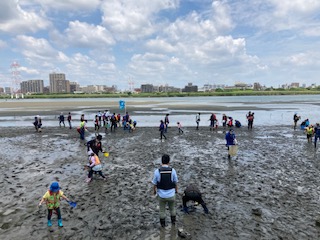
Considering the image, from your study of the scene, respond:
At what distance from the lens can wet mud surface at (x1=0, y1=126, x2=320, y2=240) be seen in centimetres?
702

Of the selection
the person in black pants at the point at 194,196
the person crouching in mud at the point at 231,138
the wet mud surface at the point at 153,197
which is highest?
the person crouching in mud at the point at 231,138

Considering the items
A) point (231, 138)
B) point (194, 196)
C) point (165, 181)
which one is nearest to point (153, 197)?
point (194, 196)

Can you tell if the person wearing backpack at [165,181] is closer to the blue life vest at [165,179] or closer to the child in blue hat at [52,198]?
the blue life vest at [165,179]

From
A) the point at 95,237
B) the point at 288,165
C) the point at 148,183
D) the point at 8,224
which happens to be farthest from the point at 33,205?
the point at 288,165

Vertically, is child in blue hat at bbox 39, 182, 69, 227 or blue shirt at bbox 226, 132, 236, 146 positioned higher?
blue shirt at bbox 226, 132, 236, 146

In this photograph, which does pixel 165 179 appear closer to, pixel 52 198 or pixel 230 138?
pixel 52 198

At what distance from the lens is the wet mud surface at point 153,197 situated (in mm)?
7020

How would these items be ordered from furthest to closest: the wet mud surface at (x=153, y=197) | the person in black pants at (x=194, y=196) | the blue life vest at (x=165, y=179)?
the person in black pants at (x=194, y=196), the wet mud surface at (x=153, y=197), the blue life vest at (x=165, y=179)

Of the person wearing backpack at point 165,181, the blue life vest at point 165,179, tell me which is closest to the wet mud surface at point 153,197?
the person wearing backpack at point 165,181

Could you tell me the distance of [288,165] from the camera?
13492 millimetres

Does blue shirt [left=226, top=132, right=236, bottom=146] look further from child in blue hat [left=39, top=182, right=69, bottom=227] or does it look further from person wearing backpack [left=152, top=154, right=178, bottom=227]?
child in blue hat [left=39, top=182, right=69, bottom=227]

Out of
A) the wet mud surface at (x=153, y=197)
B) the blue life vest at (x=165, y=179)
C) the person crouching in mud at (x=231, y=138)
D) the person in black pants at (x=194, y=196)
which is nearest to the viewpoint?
the blue life vest at (x=165, y=179)

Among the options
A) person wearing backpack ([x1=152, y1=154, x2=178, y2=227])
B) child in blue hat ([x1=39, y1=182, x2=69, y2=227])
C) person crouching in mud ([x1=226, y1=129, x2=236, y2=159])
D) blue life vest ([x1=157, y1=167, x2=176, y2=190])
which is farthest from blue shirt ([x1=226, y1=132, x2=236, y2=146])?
child in blue hat ([x1=39, y1=182, x2=69, y2=227])

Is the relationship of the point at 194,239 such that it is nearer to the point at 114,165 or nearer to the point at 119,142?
the point at 114,165
